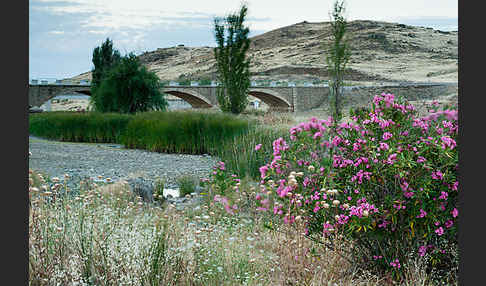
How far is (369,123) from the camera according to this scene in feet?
9.07

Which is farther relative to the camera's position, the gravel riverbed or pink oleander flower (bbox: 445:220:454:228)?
the gravel riverbed

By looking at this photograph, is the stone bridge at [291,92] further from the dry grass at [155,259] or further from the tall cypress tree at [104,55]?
the dry grass at [155,259]

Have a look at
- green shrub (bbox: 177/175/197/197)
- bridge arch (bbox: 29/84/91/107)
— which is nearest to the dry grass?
green shrub (bbox: 177/175/197/197)

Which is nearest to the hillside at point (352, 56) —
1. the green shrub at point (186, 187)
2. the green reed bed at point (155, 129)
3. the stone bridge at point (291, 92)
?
the stone bridge at point (291, 92)

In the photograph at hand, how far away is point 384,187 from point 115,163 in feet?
27.3

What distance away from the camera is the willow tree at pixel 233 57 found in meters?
14.8

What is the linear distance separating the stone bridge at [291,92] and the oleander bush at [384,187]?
82.5ft

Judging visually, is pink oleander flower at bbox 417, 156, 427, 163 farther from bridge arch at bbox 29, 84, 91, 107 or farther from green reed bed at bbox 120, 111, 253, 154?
bridge arch at bbox 29, 84, 91, 107

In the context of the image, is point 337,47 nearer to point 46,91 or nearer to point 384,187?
point 384,187

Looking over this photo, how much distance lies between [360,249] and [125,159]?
8550mm

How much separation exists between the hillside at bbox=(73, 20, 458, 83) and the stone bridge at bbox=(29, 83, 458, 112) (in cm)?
1259

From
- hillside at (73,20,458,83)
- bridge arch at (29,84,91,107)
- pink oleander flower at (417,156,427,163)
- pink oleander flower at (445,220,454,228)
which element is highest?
hillside at (73,20,458,83)

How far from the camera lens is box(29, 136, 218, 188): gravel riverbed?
8.29 meters
